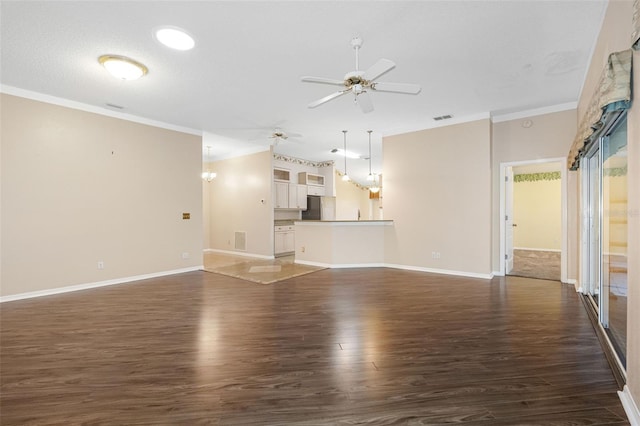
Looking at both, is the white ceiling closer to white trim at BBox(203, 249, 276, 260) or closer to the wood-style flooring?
the wood-style flooring

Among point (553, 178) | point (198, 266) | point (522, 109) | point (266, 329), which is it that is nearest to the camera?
point (266, 329)

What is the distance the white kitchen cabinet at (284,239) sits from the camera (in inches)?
307

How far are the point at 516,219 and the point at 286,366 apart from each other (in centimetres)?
947

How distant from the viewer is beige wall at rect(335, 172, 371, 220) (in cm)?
1027

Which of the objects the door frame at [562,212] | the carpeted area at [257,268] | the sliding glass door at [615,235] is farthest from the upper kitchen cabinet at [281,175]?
the sliding glass door at [615,235]

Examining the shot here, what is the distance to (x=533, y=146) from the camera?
5066 mm

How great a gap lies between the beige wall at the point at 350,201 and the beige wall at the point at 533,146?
541 cm

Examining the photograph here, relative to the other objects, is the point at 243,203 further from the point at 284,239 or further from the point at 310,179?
the point at 310,179

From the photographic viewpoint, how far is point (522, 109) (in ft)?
16.5

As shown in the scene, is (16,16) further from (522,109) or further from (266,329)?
(522,109)

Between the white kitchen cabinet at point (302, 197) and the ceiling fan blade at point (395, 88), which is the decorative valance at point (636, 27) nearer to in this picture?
the ceiling fan blade at point (395, 88)

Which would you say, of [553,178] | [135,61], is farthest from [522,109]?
[135,61]

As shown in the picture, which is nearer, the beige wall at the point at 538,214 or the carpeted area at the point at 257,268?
the carpeted area at the point at 257,268

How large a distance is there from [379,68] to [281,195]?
5774 millimetres
